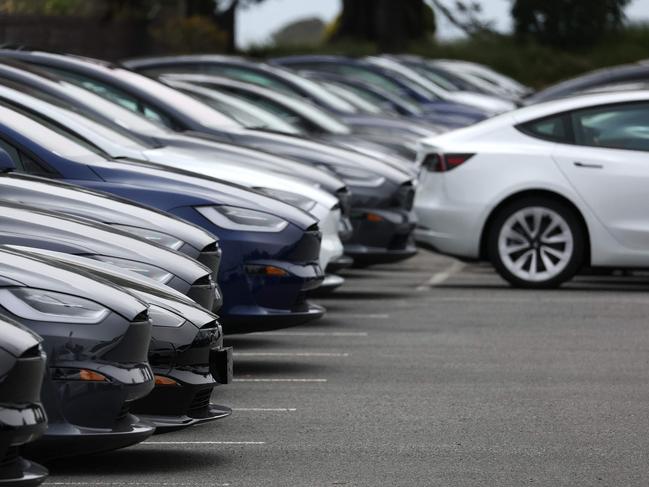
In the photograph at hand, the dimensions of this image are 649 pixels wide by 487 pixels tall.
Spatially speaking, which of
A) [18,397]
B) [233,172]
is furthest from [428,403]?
[18,397]

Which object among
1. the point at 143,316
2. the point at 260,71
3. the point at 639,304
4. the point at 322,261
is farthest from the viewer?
the point at 260,71

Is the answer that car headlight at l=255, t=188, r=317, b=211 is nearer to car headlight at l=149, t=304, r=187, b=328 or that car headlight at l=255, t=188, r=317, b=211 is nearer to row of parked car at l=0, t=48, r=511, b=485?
row of parked car at l=0, t=48, r=511, b=485

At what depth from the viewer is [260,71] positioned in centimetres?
1988

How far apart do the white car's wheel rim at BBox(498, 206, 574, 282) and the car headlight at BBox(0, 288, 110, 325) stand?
8008mm

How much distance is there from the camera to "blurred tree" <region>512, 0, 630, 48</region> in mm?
52219

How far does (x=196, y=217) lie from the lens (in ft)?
32.8

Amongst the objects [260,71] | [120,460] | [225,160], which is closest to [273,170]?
[225,160]

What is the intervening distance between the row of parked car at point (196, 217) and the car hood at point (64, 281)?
0.04ft

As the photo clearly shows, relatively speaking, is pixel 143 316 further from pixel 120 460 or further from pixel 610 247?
pixel 610 247

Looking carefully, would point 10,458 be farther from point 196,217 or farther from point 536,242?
point 536,242

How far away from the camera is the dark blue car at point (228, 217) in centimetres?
986

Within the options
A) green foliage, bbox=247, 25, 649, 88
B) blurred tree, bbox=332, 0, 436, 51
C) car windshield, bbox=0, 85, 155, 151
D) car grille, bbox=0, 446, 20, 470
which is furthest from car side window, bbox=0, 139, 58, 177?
green foliage, bbox=247, 25, 649, 88

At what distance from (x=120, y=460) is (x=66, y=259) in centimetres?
86

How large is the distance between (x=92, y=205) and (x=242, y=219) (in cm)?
156
